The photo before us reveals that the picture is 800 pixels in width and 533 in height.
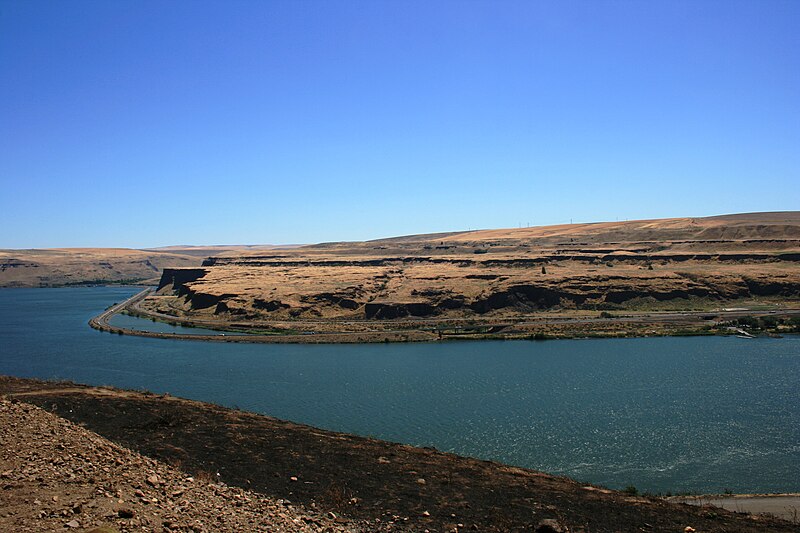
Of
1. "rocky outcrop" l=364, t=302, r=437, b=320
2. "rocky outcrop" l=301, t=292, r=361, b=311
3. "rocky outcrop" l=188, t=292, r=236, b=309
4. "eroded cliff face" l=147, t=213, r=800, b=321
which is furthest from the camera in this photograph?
"rocky outcrop" l=188, t=292, r=236, b=309

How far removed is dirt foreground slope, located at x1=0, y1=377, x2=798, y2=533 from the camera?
13031 mm

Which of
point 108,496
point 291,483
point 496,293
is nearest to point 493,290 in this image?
point 496,293

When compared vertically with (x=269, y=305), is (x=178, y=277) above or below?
above

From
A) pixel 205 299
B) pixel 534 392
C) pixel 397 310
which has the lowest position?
pixel 534 392

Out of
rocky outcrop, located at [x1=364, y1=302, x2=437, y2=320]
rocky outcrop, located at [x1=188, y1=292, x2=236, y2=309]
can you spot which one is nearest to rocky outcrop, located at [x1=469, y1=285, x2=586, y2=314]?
rocky outcrop, located at [x1=364, y1=302, x2=437, y2=320]

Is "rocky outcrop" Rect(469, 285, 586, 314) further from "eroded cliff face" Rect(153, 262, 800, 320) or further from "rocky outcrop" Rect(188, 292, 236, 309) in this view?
"rocky outcrop" Rect(188, 292, 236, 309)

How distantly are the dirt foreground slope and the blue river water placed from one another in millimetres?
6948

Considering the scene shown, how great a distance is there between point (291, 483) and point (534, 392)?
24.1 metres

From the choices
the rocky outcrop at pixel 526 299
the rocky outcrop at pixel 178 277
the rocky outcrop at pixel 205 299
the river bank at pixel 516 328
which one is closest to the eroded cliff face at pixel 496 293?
the rocky outcrop at pixel 205 299

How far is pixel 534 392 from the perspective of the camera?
3725cm

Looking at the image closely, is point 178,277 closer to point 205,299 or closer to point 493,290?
point 205,299

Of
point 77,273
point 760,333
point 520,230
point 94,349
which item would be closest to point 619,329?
point 760,333

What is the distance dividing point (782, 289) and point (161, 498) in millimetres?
82567

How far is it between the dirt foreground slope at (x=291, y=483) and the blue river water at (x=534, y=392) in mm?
6948
